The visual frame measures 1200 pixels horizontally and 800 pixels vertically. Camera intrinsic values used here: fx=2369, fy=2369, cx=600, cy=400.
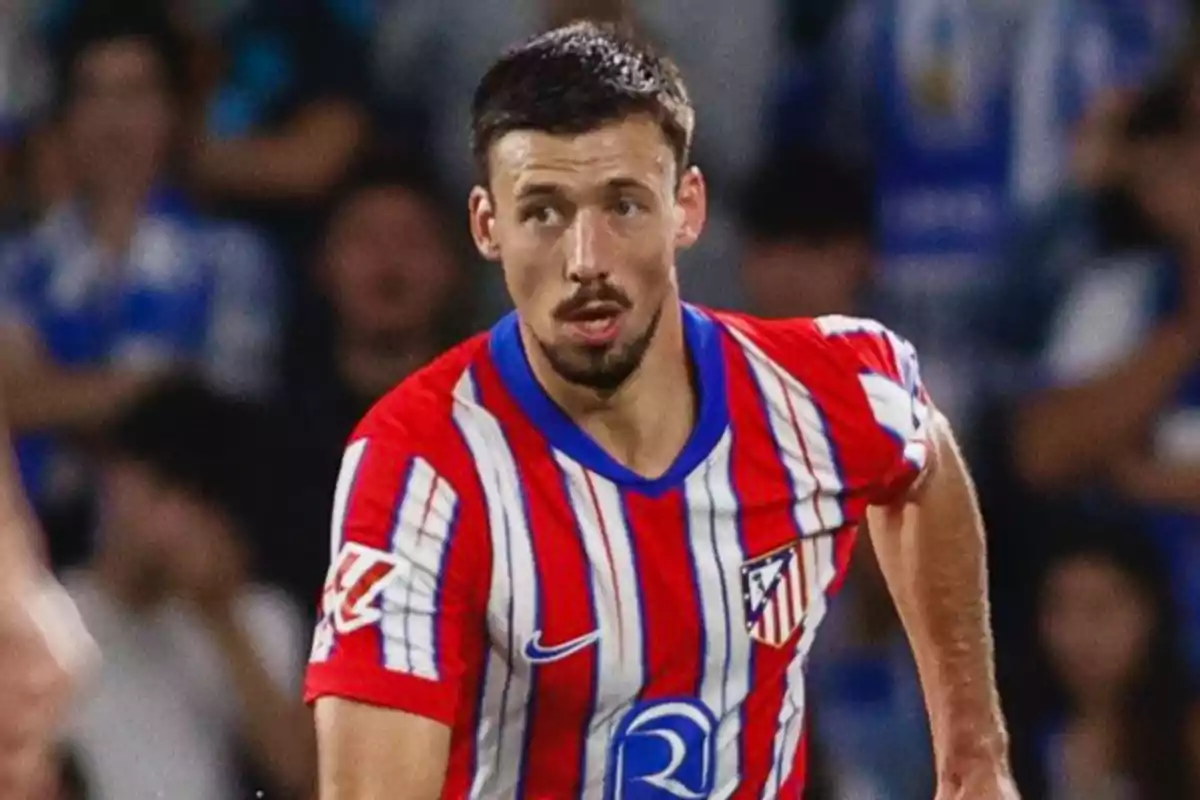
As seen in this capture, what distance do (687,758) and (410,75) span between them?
6.74ft

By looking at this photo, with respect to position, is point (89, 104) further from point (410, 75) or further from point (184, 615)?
point (184, 615)

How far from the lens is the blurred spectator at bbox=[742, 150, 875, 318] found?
13.6 ft

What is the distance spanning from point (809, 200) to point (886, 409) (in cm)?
153

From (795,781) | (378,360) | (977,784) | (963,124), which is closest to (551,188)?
(795,781)

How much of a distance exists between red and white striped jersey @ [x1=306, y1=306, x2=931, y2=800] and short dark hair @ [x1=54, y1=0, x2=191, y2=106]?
179 cm

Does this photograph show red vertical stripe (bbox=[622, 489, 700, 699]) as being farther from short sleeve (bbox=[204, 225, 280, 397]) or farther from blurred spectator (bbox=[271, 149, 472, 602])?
short sleeve (bbox=[204, 225, 280, 397])

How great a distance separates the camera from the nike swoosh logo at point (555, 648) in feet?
8.11

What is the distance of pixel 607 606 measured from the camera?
8.21 ft

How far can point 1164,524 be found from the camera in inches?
160

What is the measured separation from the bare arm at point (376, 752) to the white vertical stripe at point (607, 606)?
8.3 inches

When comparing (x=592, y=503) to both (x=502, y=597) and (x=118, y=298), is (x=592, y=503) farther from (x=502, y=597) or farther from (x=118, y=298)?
(x=118, y=298)

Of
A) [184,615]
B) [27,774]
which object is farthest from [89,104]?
[27,774]

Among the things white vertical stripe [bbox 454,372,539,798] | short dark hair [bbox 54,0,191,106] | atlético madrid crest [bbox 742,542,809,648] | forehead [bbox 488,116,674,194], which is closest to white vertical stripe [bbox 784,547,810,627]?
atlético madrid crest [bbox 742,542,809,648]

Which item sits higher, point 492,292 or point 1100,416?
point 492,292
